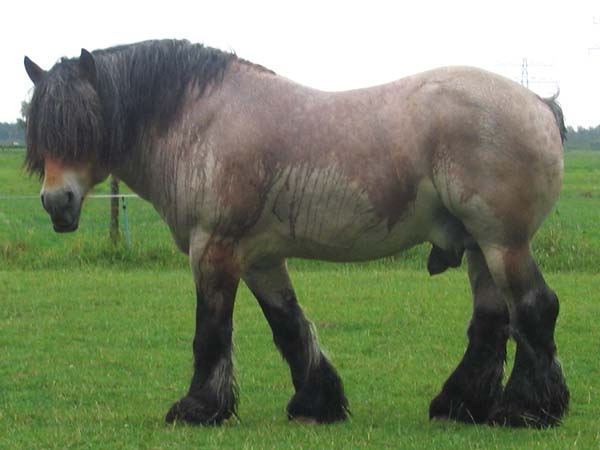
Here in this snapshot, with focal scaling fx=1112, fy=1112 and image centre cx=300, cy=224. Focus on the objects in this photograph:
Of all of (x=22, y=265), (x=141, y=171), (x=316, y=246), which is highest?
(x=141, y=171)

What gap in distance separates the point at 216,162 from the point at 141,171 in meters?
0.62

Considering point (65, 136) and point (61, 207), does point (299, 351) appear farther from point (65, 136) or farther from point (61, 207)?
point (65, 136)

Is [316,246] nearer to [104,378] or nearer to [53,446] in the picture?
[53,446]

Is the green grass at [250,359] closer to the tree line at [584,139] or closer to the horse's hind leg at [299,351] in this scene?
the horse's hind leg at [299,351]

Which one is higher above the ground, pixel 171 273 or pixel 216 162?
pixel 216 162

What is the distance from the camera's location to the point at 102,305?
12578mm

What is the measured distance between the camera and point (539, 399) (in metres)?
6.56

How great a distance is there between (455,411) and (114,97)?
2.89 metres

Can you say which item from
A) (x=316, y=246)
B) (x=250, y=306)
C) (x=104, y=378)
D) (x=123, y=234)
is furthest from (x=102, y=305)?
(x=316, y=246)

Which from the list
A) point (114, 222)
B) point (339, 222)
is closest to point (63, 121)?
point (339, 222)

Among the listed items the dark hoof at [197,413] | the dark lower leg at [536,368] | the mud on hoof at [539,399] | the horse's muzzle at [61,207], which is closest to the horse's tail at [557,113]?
the dark lower leg at [536,368]

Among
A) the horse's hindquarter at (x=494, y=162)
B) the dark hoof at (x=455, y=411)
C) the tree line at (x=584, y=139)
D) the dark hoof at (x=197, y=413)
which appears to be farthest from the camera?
the tree line at (x=584, y=139)

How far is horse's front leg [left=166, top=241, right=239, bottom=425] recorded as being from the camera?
6629 mm

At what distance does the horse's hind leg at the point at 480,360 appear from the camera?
689 cm
